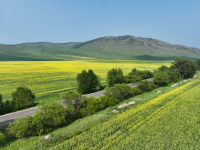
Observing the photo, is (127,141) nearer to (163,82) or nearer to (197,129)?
(197,129)

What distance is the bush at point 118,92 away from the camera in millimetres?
31467

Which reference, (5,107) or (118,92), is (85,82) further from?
(5,107)

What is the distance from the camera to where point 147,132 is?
57.0ft

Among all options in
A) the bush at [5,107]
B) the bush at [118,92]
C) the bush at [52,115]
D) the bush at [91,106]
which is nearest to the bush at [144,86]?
the bush at [118,92]

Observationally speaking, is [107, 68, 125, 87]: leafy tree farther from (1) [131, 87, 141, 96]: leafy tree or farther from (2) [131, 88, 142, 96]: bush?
(2) [131, 88, 142, 96]: bush

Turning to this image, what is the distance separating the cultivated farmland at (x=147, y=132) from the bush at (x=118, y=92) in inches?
332

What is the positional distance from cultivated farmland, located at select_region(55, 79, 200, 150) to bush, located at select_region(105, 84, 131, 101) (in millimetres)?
8421

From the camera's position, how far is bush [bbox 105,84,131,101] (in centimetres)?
3147

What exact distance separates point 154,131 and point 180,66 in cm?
5575

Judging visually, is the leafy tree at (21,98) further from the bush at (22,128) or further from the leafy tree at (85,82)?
the leafy tree at (85,82)

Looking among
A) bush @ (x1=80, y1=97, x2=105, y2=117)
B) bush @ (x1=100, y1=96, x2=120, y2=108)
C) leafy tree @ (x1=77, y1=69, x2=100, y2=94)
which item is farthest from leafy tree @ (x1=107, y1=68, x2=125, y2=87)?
bush @ (x1=80, y1=97, x2=105, y2=117)

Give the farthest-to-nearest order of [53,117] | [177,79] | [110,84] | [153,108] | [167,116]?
[177,79] < [110,84] < [153,108] < [167,116] < [53,117]

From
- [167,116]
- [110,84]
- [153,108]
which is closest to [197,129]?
[167,116]

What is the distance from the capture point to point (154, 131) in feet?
57.6
